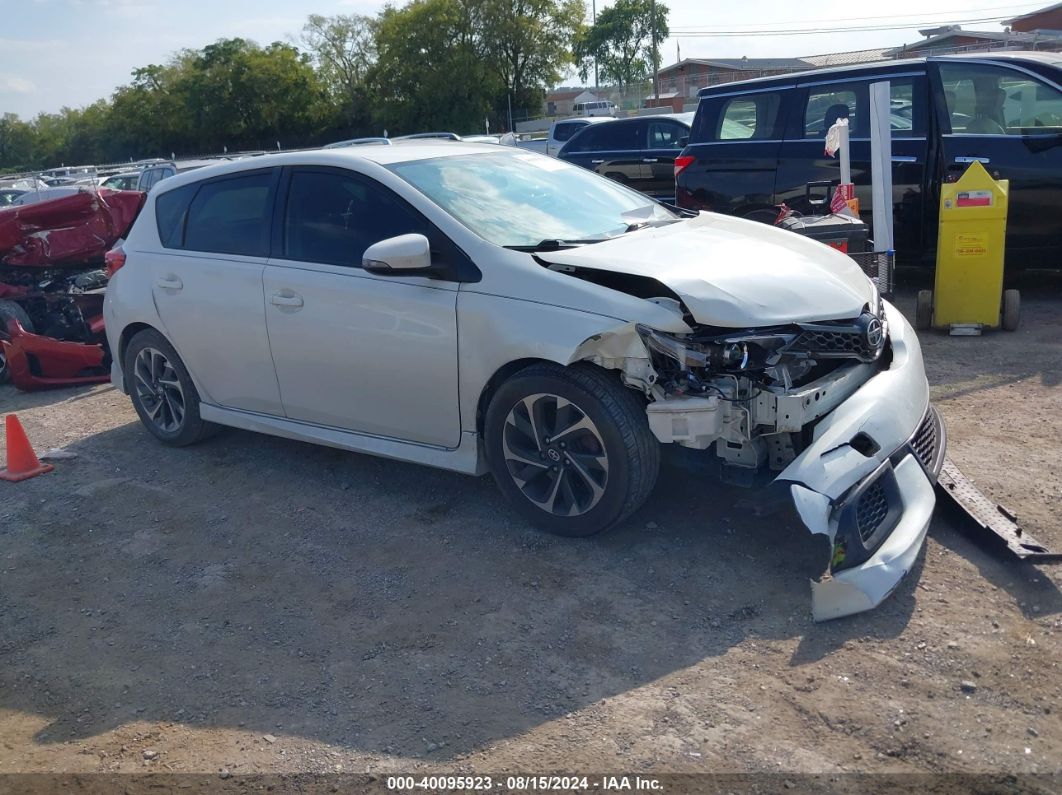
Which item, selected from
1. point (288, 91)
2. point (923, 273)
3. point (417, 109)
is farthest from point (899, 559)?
point (288, 91)

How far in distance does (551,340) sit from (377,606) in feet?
4.40

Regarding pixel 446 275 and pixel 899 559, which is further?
pixel 446 275

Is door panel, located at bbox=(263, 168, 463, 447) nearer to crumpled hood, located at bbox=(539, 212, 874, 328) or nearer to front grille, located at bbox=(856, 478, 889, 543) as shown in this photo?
crumpled hood, located at bbox=(539, 212, 874, 328)

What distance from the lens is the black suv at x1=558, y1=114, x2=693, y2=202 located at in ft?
44.2

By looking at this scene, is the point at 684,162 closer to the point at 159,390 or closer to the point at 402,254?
the point at 159,390

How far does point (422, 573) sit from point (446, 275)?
1.36 meters

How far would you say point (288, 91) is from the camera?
66.9m

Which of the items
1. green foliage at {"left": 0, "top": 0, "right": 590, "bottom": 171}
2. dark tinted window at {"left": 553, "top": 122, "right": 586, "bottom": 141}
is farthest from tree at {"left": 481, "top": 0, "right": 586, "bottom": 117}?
dark tinted window at {"left": 553, "top": 122, "right": 586, "bottom": 141}

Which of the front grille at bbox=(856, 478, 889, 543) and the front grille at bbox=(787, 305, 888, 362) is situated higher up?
the front grille at bbox=(787, 305, 888, 362)

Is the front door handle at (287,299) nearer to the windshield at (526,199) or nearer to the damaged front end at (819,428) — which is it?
the windshield at (526,199)

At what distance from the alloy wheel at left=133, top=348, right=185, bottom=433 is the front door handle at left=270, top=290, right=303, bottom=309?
1.25 meters

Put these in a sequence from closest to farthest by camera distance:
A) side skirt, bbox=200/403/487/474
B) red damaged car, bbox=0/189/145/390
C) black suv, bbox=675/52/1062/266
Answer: side skirt, bbox=200/403/487/474 < black suv, bbox=675/52/1062/266 < red damaged car, bbox=0/189/145/390

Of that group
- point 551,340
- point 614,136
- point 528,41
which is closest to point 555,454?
point 551,340

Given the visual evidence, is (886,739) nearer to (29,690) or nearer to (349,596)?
(349,596)
